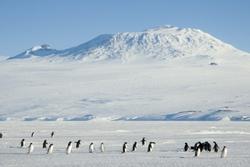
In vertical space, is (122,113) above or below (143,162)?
above

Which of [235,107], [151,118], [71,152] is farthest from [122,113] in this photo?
[71,152]

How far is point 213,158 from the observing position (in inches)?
Answer: 1167

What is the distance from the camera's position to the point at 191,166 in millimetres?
25094

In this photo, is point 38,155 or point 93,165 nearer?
point 93,165

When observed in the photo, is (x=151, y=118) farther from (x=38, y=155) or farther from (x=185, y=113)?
(x=38, y=155)

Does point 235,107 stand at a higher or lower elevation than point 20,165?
higher

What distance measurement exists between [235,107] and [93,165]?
162 metres

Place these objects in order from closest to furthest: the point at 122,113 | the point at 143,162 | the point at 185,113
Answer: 1. the point at 143,162
2. the point at 185,113
3. the point at 122,113

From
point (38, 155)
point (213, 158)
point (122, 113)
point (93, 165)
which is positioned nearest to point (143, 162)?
point (93, 165)

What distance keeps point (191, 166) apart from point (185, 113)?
157261mm

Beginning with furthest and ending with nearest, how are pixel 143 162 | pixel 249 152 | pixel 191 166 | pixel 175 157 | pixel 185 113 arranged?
pixel 185 113
pixel 249 152
pixel 175 157
pixel 143 162
pixel 191 166

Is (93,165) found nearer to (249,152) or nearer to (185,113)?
(249,152)

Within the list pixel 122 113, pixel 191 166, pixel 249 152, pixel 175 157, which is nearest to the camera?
pixel 191 166

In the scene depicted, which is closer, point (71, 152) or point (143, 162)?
point (143, 162)
